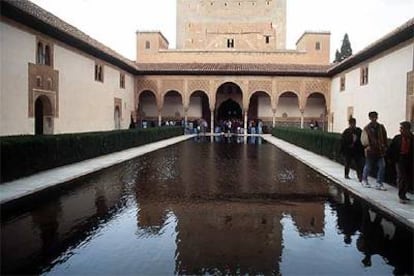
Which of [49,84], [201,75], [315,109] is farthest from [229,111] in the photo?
[49,84]

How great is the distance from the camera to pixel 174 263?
14.7 feet

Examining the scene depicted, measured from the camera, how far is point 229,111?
4225 cm

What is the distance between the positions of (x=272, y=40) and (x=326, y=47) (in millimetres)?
7583

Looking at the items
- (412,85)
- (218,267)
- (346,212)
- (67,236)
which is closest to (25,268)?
(67,236)

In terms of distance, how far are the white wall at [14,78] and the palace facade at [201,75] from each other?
35 mm

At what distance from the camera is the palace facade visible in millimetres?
17156

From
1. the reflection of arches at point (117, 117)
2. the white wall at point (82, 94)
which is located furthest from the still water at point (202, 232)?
the reflection of arches at point (117, 117)

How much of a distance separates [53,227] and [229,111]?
36.7 m

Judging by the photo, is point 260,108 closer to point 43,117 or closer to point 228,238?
point 43,117

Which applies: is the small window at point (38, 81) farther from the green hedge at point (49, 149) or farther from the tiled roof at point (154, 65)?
the green hedge at point (49, 149)

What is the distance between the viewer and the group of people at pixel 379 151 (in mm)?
7992

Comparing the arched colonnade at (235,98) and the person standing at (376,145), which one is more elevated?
the arched colonnade at (235,98)

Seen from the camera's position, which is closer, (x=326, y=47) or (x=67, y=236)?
(x=67, y=236)

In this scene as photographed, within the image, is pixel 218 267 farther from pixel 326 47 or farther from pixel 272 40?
pixel 272 40
